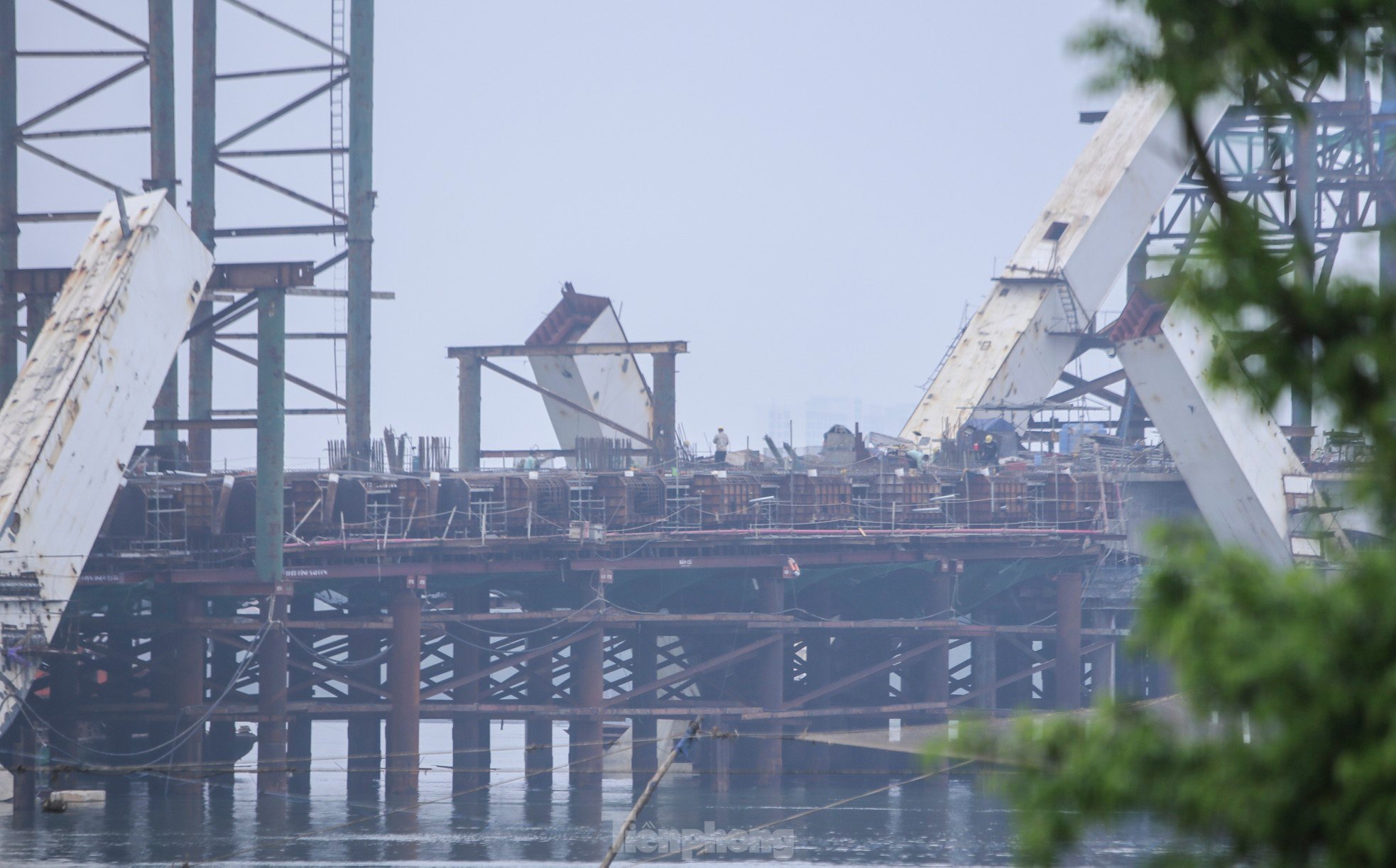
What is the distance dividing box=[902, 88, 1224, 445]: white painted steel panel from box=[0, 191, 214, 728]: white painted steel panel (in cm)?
2542

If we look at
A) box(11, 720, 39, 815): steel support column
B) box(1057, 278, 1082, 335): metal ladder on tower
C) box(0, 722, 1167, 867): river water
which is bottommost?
box(0, 722, 1167, 867): river water

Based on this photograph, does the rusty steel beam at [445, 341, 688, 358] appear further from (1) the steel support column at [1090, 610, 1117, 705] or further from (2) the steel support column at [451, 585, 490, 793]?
(1) the steel support column at [1090, 610, 1117, 705]

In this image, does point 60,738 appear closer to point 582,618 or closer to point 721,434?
point 582,618

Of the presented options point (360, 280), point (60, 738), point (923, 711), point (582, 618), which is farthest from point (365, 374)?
point (923, 711)

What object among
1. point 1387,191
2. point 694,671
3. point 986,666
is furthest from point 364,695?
point 1387,191

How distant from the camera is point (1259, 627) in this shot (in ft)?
17.8

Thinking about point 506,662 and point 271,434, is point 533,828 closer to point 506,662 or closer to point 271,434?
point 506,662

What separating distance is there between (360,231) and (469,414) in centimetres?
806

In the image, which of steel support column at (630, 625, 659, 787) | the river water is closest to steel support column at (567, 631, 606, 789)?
steel support column at (630, 625, 659, 787)

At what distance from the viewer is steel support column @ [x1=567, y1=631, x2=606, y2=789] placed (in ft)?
145

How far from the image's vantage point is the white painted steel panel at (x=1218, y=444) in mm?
45156

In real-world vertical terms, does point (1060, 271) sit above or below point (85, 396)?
above

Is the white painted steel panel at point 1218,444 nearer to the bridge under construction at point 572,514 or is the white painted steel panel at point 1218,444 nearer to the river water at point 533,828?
the bridge under construction at point 572,514

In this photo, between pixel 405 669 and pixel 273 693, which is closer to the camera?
pixel 273 693
